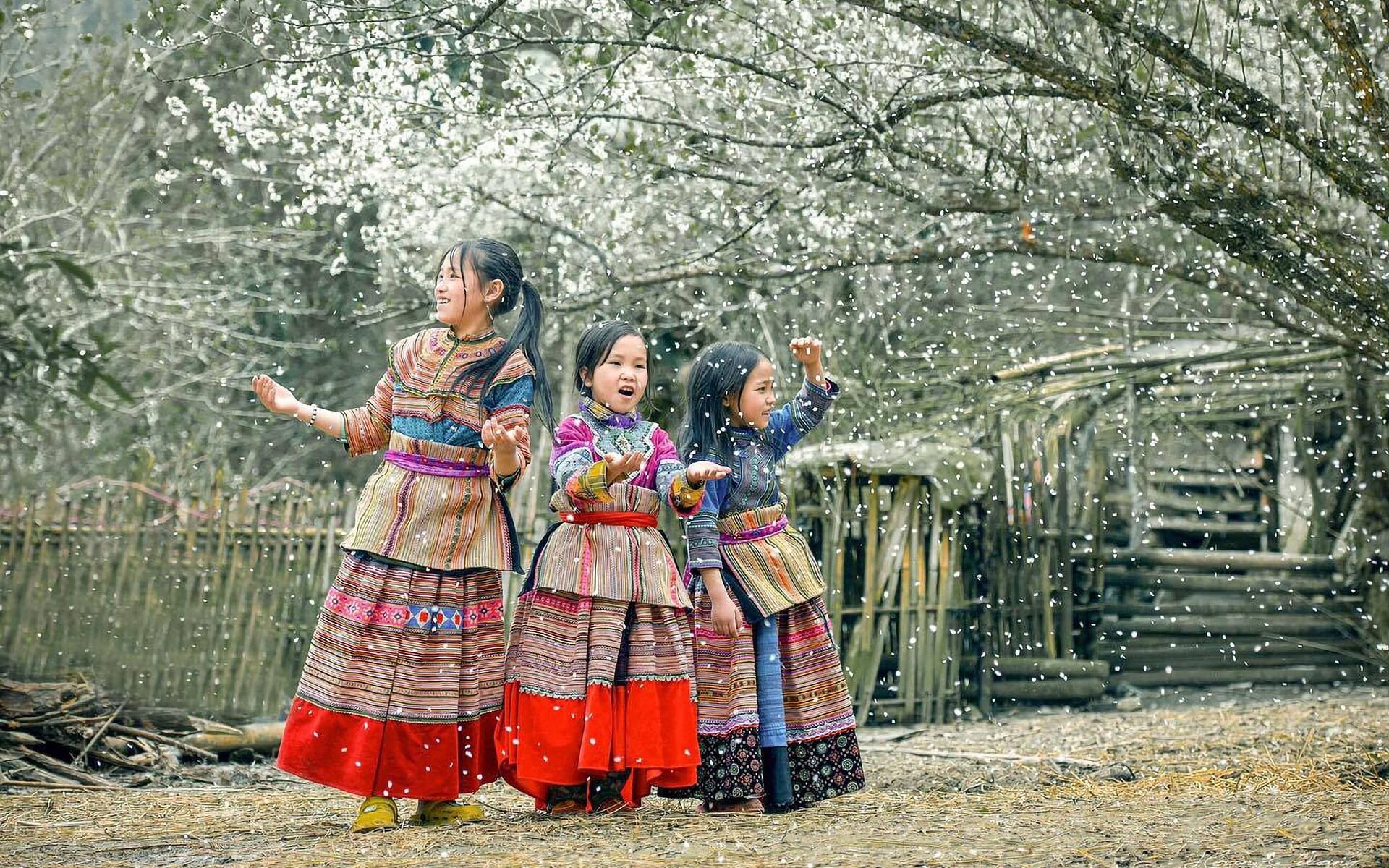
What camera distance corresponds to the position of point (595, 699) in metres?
3.69

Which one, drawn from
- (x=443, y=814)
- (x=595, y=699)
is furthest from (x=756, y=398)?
(x=443, y=814)

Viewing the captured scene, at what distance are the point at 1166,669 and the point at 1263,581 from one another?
1013 millimetres

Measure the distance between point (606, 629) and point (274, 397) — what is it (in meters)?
1.19

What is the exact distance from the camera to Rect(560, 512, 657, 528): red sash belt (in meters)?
3.89

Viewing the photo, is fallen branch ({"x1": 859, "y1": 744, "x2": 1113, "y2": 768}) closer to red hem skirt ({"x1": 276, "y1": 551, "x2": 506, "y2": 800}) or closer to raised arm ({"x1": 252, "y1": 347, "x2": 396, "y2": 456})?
red hem skirt ({"x1": 276, "y1": 551, "x2": 506, "y2": 800})

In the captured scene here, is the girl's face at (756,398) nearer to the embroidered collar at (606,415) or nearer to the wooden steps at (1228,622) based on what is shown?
the embroidered collar at (606,415)

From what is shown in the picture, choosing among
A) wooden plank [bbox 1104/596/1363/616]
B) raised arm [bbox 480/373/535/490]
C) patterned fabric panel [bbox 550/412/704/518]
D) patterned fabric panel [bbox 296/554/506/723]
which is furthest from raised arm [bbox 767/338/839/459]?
wooden plank [bbox 1104/596/1363/616]

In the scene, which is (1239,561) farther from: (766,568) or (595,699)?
(595,699)

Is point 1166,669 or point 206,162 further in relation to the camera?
point 1166,669

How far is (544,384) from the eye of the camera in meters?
3.95

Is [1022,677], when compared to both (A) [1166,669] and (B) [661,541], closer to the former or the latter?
(A) [1166,669]

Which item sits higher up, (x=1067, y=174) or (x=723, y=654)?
(x=1067, y=174)

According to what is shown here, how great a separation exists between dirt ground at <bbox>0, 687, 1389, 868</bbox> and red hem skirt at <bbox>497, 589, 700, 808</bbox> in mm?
158

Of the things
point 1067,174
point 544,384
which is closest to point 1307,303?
point 1067,174
